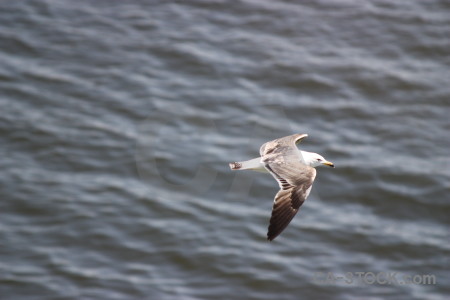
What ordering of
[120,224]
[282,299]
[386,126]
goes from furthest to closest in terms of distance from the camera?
[386,126]
[120,224]
[282,299]

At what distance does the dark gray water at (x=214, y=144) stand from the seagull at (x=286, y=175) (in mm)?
5055

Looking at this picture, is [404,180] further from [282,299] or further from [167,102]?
[167,102]

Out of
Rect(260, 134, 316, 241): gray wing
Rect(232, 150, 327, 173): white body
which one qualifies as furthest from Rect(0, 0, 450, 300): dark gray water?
Rect(260, 134, 316, 241): gray wing

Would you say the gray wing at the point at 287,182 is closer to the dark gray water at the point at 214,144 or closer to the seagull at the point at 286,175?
the seagull at the point at 286,175

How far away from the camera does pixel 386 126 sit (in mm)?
17016

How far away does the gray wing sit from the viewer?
829 cm

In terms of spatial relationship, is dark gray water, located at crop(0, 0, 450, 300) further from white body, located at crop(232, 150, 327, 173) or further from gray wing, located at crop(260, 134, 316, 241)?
gray wing, located at crop(260, 134, 316, 241)

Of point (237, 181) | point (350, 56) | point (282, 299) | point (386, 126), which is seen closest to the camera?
point (282, 299)

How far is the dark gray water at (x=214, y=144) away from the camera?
46.9ft

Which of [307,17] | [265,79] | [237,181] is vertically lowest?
[237,181]

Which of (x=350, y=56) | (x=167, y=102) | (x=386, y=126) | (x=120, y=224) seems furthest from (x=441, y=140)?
(x=120, y=224)

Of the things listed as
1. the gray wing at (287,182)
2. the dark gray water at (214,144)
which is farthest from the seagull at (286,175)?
the dark gray water at (214,144)

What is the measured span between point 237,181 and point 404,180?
3.45 meters

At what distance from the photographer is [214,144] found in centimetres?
1634
